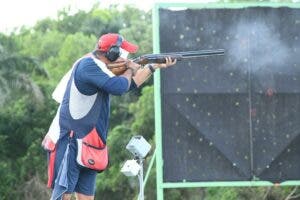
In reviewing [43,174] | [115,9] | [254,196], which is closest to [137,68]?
[254,196]

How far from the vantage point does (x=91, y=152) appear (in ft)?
17.1

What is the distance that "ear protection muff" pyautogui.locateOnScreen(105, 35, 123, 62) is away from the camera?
5215 millimetres

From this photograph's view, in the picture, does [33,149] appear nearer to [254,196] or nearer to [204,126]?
[254,196]

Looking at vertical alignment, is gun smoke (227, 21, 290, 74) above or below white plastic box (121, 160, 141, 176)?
above

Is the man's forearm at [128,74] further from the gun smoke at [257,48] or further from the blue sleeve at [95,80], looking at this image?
the gun smoke at [257,48]

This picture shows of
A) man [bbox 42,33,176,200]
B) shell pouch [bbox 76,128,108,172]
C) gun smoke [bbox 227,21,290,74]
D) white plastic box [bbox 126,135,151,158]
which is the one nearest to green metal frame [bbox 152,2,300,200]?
gun smoke [bbox 227,21,290,74]

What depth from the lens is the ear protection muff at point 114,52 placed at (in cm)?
521

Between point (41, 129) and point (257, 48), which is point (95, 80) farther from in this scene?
point (41, 129)

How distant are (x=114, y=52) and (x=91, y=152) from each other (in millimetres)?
612

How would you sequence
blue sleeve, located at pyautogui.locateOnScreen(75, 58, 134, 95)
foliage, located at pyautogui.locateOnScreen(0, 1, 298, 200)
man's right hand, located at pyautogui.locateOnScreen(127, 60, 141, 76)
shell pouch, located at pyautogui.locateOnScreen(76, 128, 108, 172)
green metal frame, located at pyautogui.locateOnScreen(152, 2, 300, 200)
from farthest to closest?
foliage, located at pyautogui.locateOnScreen(0, 1, 298, 200), green metal frame, located at pyautogui.locateOnScreen(152, 2, 300, 200), man's right hand, located at pyautogui.locateOnScreen(127, 60, 141, 76), shell pouch, located at pyautogui.locateOnScreen(76, 128, 108, 172), blue sleeve, located at pyautogui.locateOnScreen(75, 58, 134, 95)

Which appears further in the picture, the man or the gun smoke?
the gun smoke

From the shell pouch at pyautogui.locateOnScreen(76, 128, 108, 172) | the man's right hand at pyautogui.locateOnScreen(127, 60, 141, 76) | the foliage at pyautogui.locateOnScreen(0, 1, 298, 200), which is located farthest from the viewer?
the foliage at pyautogui.locateOnScreen(0, 1, 298, 200)

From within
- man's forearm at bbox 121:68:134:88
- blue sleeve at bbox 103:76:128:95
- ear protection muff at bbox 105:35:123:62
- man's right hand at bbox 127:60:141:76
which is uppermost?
ear protection muff at bbox 105:35:123:62

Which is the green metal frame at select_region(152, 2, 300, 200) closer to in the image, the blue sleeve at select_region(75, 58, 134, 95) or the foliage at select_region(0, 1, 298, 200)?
the blue sleeve at select_region(75, 58, 134, 95)
